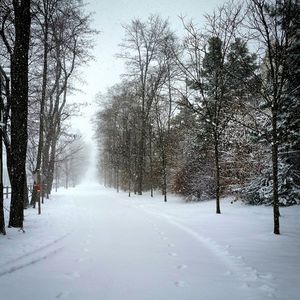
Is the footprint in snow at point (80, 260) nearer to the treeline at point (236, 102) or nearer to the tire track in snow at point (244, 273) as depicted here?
the tire track in snow at point (244, 273)

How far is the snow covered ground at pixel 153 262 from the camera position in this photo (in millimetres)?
5066

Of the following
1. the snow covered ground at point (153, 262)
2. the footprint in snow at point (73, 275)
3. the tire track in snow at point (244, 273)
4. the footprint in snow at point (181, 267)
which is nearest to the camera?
the snow covered ground at point (153, 262)

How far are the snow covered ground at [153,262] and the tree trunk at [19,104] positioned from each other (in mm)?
1289

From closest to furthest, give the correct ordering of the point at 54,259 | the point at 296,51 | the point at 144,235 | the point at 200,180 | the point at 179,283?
1. the point at 179,283
2. the point at 54,259
3. the point at 144,235
4. the point at 296,51
5. the point at 200,180

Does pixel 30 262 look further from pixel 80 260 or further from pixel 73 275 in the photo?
pixel 73 275

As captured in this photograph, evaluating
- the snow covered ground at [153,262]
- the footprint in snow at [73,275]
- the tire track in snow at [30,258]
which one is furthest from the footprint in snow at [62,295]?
the tire track in snow at [30,258]

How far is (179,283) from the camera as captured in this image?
17.9ft

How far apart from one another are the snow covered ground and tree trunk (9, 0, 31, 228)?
1.29m

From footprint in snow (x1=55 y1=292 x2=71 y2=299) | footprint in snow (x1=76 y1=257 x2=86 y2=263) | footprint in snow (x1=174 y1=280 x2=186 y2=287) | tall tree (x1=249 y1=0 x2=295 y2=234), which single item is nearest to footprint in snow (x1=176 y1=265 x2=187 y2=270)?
footprint in snow (x1=174 y1=280 x2=186 y2=287)

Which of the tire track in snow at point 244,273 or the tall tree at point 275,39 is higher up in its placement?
the tall tree at point 275,39

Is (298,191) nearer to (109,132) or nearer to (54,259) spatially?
(54,259)

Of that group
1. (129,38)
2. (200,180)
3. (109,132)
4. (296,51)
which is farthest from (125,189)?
(296,51)

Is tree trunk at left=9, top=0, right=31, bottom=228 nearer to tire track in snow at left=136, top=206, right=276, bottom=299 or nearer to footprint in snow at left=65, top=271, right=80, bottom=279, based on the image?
footprint in snow at left=65, top=271, right=80, bottom=279

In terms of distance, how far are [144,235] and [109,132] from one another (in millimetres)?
34461
